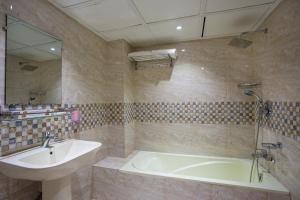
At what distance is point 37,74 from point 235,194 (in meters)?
2.23

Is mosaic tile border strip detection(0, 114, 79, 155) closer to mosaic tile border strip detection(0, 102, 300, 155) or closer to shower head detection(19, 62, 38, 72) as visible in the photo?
mosaic tile border strip detection(0, 102, 300, 155)

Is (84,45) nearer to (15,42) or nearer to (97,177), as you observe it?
(15,42)

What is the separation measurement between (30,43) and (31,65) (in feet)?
0.64

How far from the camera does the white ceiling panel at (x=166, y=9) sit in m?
1.44

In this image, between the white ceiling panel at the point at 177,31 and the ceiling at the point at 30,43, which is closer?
the ceiling at the point at 30,43

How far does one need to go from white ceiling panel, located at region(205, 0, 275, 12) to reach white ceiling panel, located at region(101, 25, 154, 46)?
0.81 meters

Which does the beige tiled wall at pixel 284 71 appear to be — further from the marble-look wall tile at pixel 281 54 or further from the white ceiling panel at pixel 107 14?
the white ceiling panel at pixel 107 14

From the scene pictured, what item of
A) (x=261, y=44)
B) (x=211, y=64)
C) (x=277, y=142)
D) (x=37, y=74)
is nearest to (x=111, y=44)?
(x=37, y=74)

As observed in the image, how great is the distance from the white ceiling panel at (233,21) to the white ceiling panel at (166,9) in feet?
0.92

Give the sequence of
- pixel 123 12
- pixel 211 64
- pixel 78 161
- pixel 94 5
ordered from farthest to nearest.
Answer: pixel 211 64
pixel 123 12
pixel 94 5
pixel 78 161

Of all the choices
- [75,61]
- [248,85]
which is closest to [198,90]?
[248,85]

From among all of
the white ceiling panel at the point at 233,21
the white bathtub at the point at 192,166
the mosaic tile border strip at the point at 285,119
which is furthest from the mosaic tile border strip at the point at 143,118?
the white ceiling panel at the point at 233,21

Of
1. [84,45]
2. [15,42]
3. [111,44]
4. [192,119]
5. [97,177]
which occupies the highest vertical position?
[111,44]

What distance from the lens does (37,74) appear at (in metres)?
1.36
